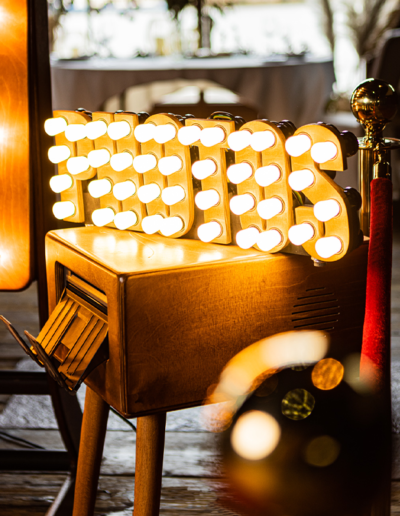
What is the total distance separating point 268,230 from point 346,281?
145 mm

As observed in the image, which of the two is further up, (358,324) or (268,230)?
(268,230)

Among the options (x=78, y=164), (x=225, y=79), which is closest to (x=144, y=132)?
(x=78, y=164)

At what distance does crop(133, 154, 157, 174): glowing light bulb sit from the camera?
0.82 metres

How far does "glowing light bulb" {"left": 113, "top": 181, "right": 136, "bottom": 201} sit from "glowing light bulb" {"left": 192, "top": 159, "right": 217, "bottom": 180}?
0.36 feet

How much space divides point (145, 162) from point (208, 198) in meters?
0.10

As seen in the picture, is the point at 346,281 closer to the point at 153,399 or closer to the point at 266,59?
the point at 153,399

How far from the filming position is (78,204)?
930 millimetres

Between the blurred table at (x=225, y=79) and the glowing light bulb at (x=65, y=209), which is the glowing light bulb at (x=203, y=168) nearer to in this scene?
the glowing light bulb at (x=65, y=209)

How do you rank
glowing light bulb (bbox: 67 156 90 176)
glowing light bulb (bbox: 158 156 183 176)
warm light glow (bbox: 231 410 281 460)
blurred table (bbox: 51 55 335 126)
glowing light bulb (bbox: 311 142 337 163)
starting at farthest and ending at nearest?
blurred table (bbox: 51 55 335 126) → warm light glow (bbox: 231 410 281 460) → glowing light bulb (bbox: 67 156 90 176) → glowing light bulb (bbox: 158 156 183 176) → glowing light bulb (bbox: 311 142 337 163)

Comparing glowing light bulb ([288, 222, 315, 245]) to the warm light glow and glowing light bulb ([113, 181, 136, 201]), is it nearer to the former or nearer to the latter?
glowing light bulb ([113, 181, 136, 201])

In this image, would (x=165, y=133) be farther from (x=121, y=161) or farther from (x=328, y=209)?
(x=328, y=209)

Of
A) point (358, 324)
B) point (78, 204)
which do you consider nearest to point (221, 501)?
point (358, 324)

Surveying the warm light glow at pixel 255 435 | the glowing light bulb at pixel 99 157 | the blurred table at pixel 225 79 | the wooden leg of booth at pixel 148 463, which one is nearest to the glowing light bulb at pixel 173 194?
the glowing light bulb at pixel 99 157

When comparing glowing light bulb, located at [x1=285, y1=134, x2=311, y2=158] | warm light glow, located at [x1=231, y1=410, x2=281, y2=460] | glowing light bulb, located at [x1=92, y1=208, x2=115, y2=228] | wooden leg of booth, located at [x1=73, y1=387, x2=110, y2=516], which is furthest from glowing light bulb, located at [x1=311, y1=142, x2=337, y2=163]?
warm light glow, located at [x1=231, y1=410, x2=281, y2=460]
